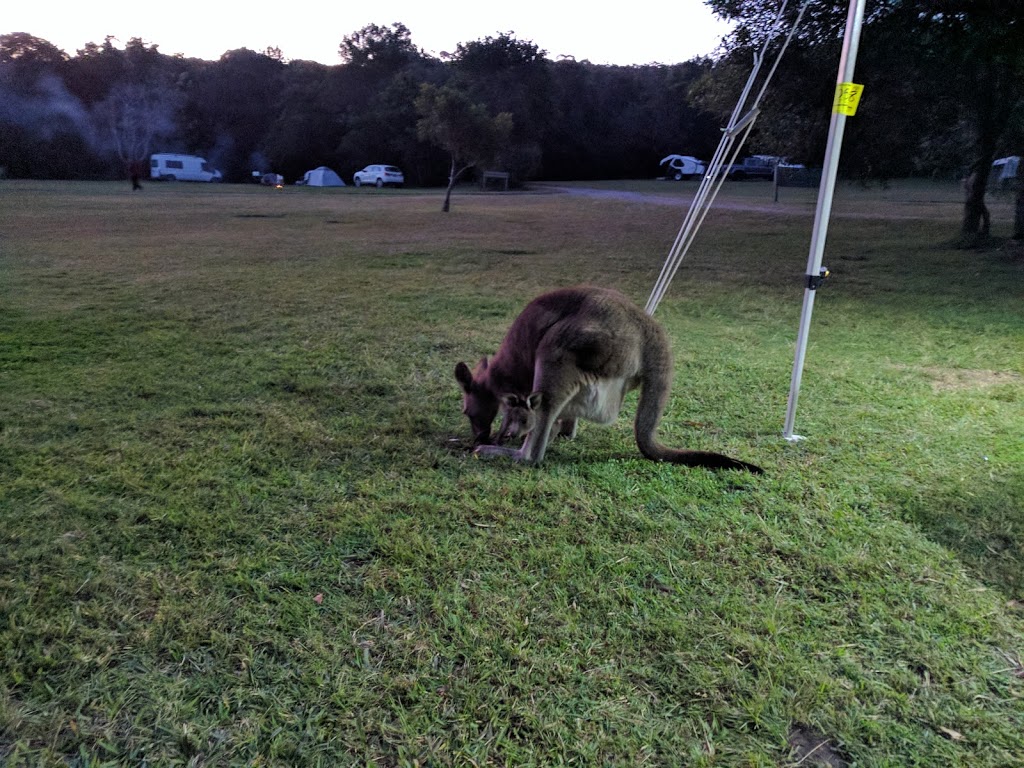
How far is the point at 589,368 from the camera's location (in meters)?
2.96

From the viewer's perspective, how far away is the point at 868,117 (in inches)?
380

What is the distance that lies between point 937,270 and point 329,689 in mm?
9800

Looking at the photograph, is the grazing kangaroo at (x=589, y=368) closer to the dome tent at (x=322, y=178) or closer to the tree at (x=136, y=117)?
the tree at (x=136, y=117)

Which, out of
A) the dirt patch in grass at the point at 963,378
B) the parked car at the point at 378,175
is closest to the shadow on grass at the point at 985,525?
the dirt patch in grass at the point at 963,378

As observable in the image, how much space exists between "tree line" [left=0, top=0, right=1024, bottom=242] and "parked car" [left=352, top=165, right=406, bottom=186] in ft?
0.82

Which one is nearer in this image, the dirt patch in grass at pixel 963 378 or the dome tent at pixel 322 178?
the dirt patch in grass at pixel 963 378

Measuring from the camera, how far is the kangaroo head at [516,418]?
10.4 ft

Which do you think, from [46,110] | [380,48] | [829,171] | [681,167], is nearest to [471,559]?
[829,171]

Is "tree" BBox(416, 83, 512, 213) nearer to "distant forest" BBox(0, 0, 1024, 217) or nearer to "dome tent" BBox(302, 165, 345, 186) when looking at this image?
"distant forest" BBox(0, 0, 1024, 217)

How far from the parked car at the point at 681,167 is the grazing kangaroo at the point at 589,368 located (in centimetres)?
1450

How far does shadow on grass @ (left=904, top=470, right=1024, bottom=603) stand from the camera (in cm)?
228

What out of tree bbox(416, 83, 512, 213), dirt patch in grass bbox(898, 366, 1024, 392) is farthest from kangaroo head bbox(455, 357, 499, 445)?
tree bbox(416, 83, 512, 213)

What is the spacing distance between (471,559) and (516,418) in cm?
108

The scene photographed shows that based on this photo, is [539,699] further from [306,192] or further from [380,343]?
[306,192]
